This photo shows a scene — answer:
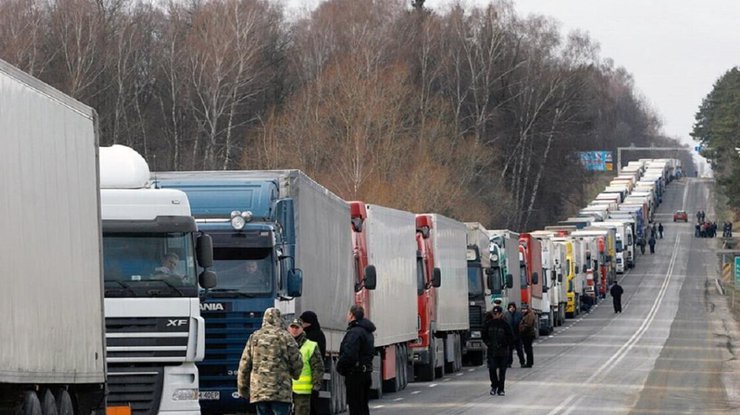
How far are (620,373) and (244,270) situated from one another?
18031 millimetres

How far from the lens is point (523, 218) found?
366 feet

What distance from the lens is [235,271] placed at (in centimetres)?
2106

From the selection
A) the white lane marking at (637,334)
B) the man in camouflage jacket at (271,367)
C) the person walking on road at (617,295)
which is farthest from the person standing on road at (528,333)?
the person walking on road at (617,295)

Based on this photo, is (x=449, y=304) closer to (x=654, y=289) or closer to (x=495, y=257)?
(x=495, y=257)

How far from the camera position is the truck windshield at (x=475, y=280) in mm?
45172

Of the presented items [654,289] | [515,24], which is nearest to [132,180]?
[654,289]

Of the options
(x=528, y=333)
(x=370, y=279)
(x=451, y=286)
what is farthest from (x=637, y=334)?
(x=370, y=279)

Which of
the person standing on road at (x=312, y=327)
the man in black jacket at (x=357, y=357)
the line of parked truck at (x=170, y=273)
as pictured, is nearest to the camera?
the line of parked truck at (x=170, y=273)

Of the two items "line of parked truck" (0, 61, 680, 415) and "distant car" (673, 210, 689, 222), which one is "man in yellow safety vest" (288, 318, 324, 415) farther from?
"distant car" (673, 210, 689, 222)

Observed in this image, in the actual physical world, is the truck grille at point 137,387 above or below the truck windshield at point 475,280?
below

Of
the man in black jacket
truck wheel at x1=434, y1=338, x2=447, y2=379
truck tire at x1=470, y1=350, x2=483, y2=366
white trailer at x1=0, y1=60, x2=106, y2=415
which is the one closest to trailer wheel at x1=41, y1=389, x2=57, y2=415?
white trailer at x1=0, y1=60, x2=106, y2=415

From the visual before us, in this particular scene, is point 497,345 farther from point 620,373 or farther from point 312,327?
point 312,327

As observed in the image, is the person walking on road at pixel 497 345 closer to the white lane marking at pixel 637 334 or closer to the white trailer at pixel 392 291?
the white trailer at pixel 392 291

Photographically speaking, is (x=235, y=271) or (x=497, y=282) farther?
(x=497, y=282)
